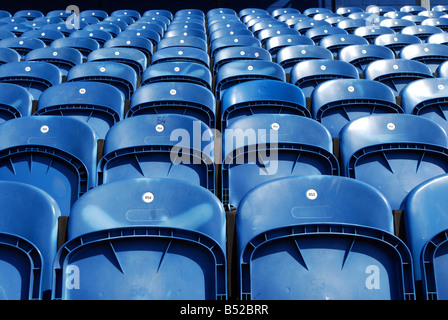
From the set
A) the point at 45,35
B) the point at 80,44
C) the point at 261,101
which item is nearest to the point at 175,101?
the point at 261,101

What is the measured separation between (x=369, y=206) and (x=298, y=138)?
39 centimetres

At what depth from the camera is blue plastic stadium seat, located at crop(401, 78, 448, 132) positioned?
1580 millimetres

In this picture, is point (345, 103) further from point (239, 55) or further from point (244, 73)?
point (239, 55)

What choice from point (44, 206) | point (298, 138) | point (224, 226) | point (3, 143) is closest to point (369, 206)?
point (224, 226)

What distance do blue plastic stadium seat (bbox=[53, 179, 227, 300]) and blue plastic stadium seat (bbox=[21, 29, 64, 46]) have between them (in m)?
2.48

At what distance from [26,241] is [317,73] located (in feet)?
4.66

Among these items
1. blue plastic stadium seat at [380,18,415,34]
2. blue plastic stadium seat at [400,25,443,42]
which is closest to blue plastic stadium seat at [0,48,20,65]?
blue plastic stadium seat at [400,25,443,42]

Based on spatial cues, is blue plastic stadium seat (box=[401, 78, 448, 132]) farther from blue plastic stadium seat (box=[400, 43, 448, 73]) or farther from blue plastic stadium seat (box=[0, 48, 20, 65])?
blue plastic stadium seat (box=[0, 48, 20, 65])

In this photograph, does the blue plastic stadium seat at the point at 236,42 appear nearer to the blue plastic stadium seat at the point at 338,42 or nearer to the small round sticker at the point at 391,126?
the blue plastic stadium seat at the point at 338,42

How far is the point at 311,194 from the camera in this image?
93cm

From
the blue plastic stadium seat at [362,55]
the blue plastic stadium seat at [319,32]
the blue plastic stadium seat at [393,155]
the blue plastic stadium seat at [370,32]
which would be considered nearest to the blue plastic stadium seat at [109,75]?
the blue plastic stadium seat at [393,155]

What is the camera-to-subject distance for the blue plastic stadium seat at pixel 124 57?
2.24 m
